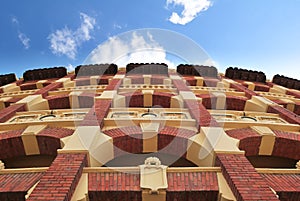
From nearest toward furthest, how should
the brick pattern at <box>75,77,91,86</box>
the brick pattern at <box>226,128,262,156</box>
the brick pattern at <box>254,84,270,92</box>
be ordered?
the brick pattern at <box>226,128,262,156</box> < the brick pattern at <box>75,77,91,86</box> < the brick pattern at <box>254,84,270,92</box>

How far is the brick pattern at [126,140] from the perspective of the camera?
6.38 meters

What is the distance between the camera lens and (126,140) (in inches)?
256

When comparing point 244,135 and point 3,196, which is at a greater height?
point 244,135

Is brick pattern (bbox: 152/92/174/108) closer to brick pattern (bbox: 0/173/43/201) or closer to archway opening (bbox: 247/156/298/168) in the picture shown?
archway opening (bbox: 247/156/298/168)

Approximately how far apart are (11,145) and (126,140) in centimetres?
341

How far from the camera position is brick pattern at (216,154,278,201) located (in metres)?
4.18

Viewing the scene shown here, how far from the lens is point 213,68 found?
17.3 metres

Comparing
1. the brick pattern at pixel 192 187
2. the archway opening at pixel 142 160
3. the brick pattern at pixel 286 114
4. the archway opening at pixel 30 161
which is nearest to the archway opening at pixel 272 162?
the brick pattern at pixel 286 114

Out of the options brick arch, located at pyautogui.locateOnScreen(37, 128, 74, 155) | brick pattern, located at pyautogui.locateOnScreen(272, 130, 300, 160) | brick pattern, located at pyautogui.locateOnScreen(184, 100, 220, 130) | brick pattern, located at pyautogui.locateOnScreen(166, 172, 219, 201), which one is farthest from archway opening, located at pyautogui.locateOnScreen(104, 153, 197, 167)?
brick pattern, located at pyautogui.locateOnScreen(272, 130, 300, 160)

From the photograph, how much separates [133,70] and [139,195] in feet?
44.0

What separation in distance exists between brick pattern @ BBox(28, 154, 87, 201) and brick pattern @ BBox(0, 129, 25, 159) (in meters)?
2.28

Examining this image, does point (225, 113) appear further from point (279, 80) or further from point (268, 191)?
point (279, 80)

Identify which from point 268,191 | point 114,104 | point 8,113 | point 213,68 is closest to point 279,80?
point 213,68

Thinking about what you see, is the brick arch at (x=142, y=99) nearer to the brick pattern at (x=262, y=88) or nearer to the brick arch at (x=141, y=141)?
the brick arch at (x=141, y=141)
